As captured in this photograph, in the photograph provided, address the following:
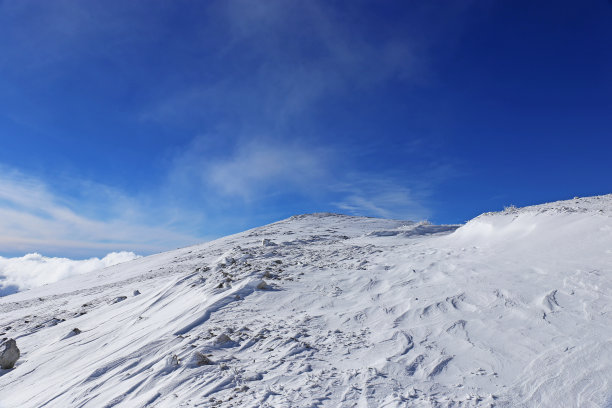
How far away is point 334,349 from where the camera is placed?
159 inches

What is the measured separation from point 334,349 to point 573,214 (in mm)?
6949

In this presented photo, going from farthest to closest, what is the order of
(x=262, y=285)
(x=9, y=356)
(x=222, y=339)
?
(x=262, y=285) < (x=9, y=356) < (x=222, y=339)

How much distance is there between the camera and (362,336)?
4.36 metres

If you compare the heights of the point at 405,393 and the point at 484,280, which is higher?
the point at 484,280

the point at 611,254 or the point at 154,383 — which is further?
the point at 611,254

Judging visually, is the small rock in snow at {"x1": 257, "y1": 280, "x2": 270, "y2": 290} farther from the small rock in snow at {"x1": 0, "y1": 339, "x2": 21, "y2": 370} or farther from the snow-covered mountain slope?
the small rock in snow at {"x1": 0, "y1": 339, "x2": 21, "y2": 370}

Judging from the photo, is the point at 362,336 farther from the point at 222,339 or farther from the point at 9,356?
the point at 9,356

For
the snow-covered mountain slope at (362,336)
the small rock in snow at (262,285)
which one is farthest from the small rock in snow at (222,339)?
the small rock in snow at (262,285)

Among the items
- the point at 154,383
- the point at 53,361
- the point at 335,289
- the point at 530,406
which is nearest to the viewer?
the point at 530,406

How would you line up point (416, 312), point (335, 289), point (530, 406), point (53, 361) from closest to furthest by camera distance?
point (530, 406)
point (416, 312)
point (53, 361)
point (335, 289)

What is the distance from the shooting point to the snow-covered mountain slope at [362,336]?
3158 mm

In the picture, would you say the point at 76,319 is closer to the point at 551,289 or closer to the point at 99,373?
the point at 99,373

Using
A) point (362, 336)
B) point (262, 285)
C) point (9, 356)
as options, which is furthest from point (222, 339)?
point (9, 356)

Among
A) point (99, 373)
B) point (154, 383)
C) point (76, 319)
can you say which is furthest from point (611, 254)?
point (76, 319)
